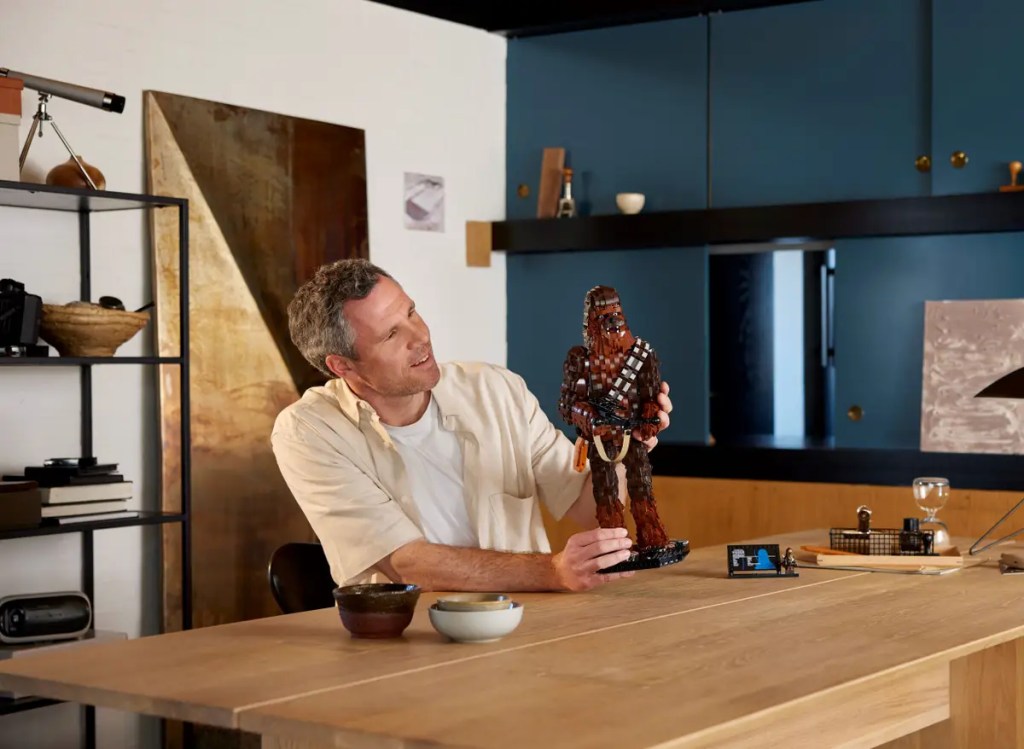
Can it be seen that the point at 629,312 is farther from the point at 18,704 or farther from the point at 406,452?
the point at 18,704

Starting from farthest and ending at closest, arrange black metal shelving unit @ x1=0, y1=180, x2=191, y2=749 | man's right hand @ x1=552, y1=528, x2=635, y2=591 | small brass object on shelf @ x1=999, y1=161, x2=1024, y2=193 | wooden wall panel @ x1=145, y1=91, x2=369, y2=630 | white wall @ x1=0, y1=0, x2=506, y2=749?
small brass object on shelf @ x1=999, y1=161, x2=1024, y2=193, wooden wall panel @ x1=145, y1=91, x2=369, y2=630, white wall @ x1=0, y1=0, x2=506, y2=749, black metal shelving unit @ x1=0, y1=180, x2=191, y2=749, man's right hand @ x1=552, y1=528, x2=635, y2=591

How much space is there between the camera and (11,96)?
4004mm

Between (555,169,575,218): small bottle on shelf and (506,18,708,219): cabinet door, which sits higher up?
(506,18,708,219): cabinet door

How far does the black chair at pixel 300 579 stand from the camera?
3.33m

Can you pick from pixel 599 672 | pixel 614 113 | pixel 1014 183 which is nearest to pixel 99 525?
pixel 599 672

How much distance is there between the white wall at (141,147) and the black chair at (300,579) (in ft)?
4.43

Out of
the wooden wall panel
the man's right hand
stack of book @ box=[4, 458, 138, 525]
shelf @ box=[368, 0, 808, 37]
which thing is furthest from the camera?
shelf @ box=[368, 0, 808, 37]

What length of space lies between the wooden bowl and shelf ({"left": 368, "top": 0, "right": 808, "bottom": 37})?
2.06 meters

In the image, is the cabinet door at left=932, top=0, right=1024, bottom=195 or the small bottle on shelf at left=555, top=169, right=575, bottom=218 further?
the small bottle on shelf at left=555, top=169, right=575, bottom=218

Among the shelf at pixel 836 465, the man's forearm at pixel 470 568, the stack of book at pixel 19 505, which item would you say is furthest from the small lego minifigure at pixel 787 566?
the stack of book at pixel 19 505

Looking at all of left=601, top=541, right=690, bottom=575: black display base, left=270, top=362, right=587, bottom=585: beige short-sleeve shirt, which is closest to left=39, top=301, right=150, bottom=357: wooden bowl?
A: left=270, top=362, right=587, bottom=585: beige short-sleeve shirt

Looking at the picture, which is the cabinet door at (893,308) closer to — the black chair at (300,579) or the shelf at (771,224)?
the shelf at (771,224)

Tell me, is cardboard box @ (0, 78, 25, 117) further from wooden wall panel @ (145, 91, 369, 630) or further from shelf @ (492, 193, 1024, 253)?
shelf @ (492, 193, 1024, 253)

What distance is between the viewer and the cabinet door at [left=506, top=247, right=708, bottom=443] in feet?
19.3
